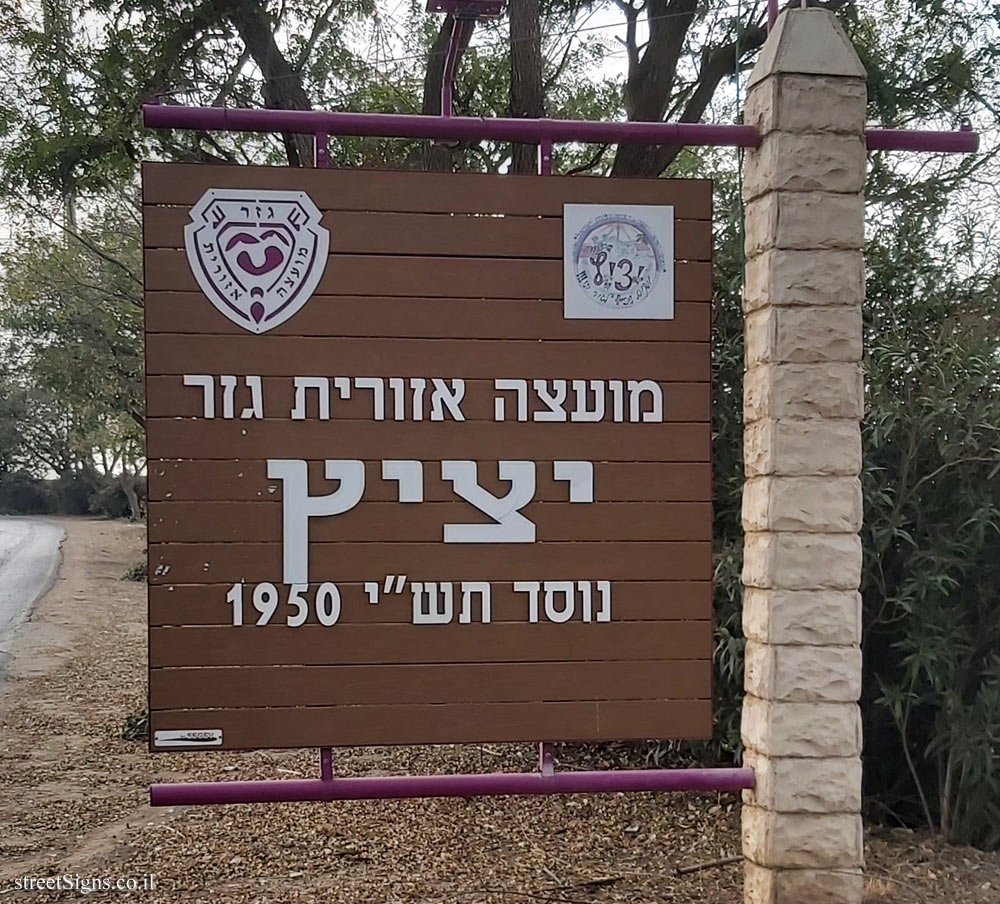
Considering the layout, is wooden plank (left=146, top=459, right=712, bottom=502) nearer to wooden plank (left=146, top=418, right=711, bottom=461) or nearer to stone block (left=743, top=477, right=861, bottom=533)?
wooden plank (left=146, top=418, right=711, bottom=461)

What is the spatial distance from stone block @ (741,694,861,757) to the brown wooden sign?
0.22 meters

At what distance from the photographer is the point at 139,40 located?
714 centimetres

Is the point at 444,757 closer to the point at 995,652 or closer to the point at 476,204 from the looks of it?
the point at 995,652

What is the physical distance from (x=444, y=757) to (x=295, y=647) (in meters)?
3.35

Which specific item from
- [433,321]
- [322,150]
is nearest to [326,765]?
[433,321]

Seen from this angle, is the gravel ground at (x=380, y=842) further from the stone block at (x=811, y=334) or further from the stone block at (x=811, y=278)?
the stone block at (x=811, y=278)

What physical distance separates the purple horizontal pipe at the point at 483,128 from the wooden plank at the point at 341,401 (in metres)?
0.85

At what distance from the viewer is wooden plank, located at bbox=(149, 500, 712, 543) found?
3605 mm

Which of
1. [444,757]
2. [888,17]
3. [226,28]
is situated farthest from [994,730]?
[226,28]

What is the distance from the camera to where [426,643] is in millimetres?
3713

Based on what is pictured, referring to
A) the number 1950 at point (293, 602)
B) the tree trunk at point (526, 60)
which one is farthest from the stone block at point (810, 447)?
the tree trunk at point (526, 60)

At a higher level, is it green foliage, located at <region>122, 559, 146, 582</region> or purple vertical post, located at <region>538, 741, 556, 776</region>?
purple vertical post, located at <region>538, 741, 556, 776</region>

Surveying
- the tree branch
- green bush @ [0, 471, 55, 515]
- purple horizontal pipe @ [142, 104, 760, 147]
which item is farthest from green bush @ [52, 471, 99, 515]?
purple horizontal pipe @ [142, 104, 760, 147]

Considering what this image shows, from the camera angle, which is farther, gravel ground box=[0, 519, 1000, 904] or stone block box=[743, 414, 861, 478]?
gravel ground box=[0, 519, 1000, 904]
